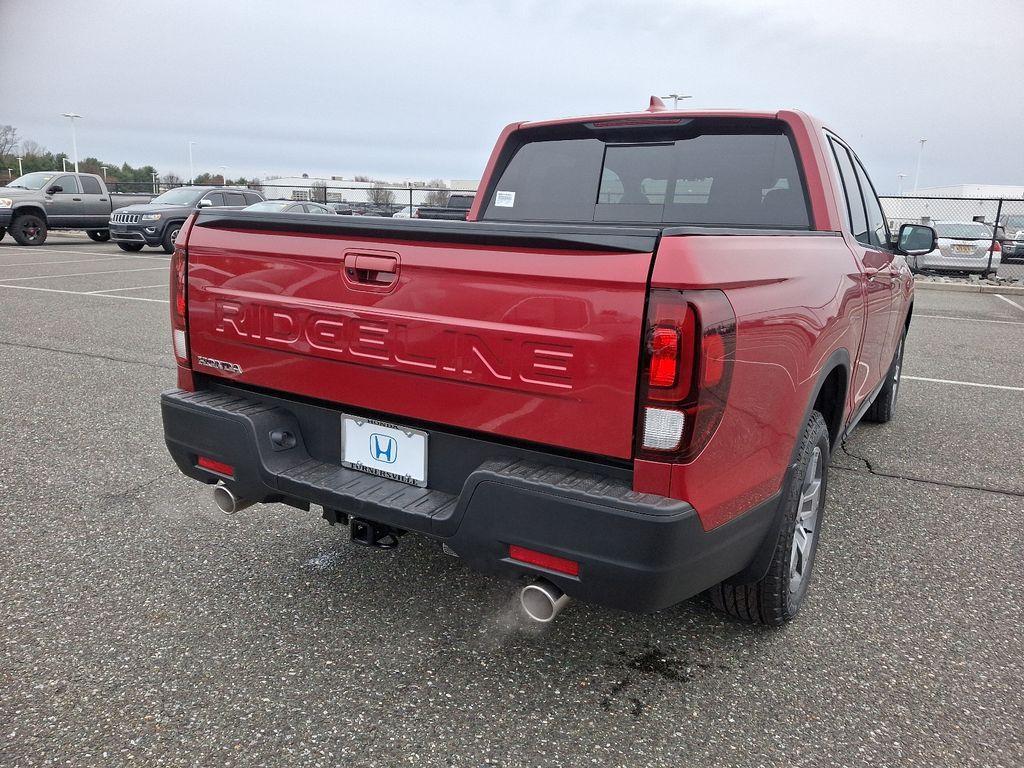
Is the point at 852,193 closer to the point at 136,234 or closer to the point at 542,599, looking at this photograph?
the point at 542,599

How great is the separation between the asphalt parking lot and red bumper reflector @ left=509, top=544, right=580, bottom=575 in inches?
21.6

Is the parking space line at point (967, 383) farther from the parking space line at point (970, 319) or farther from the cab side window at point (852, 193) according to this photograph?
the parking space line at point (970, 319)

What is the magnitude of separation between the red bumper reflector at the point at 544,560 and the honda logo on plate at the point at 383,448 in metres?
0.56

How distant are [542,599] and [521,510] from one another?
272 millimetres

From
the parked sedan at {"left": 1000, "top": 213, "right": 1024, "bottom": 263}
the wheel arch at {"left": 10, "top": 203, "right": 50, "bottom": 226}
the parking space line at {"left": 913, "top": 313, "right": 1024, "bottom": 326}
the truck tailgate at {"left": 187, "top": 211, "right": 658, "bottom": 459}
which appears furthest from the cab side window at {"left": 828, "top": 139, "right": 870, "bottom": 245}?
the wheel arch at {"left": 10, "top": 203, "right": 50, "bottom": 226}

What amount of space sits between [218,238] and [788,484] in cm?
214

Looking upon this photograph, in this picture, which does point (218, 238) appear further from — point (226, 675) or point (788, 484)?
point (788, 484)

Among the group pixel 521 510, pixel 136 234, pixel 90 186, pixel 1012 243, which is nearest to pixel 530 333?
pixel 521 510

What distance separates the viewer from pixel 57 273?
13664mm

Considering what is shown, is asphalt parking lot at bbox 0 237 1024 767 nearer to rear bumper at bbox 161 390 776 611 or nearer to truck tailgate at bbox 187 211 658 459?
rear bumper at bbox 161 390 776 611

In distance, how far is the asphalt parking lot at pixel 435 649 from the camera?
2184mm

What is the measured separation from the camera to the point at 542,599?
2.11 metres


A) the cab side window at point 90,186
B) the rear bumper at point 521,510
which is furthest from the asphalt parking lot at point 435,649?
the cab side window at point 90,186

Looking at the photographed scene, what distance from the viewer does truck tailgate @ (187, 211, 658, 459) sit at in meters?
1.96
